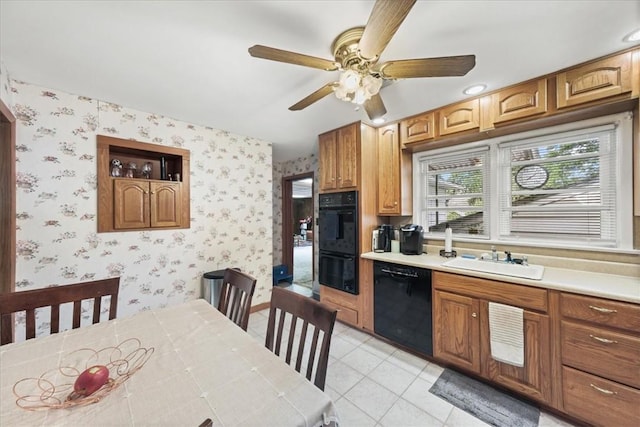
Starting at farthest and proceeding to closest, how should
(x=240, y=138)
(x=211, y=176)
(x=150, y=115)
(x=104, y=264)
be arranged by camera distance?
(x=240, y=138)
(x=211, y=176)
(x=150, y=115)
(x=104, y=264)

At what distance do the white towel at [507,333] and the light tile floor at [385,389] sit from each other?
0.37 m

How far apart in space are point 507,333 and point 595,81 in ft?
5.79

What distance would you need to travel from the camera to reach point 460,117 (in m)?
2.19

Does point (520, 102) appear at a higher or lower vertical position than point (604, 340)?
higher

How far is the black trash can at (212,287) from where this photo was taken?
2.70 meters

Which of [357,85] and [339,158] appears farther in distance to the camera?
[339,158]

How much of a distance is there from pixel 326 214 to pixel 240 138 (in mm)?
1508

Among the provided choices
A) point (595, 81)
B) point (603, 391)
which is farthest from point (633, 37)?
point (603, 391)

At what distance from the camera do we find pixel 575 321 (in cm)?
148

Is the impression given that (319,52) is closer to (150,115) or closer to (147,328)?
(147,328)

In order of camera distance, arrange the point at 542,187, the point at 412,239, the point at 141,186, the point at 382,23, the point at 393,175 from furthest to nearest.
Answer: the point at 393,175 < the point at 412,239 < the point at 141,186 < the point at 542,187 < the point at 382,23

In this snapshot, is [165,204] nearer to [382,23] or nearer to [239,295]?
[239,295]

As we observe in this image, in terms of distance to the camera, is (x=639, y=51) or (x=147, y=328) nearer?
(x=147, y=328)

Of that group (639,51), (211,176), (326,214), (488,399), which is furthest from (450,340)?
(211,176)
